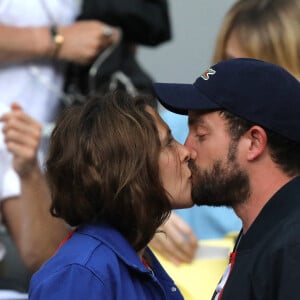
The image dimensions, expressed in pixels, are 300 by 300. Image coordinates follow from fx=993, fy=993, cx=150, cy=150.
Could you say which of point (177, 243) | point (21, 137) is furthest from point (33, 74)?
point (177, 243)

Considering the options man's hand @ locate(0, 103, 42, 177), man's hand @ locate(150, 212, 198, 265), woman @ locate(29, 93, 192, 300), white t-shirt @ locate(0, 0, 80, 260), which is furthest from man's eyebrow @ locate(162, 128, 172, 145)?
white t-shirt @ locate(0, 0, 80, 260)

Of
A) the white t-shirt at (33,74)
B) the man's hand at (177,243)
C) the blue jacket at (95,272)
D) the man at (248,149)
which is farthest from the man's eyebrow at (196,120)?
the white t-shirt at (33,74)

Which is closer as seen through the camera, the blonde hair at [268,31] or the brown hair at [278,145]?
the brown hair at [278,145]

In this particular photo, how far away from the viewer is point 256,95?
2.50 metres

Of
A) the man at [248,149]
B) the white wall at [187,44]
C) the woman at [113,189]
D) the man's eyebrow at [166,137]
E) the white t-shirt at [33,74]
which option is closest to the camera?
the man at [248,149]

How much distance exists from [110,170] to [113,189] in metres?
0.05

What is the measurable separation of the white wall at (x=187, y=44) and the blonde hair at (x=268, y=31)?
170 centimetres

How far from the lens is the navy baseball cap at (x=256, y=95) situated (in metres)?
2.50

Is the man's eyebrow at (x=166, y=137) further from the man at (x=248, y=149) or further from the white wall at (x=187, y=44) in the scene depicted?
the white wall at (x=187, y=44)

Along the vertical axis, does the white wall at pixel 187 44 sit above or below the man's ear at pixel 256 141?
below

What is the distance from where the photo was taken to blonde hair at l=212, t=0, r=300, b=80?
367cm

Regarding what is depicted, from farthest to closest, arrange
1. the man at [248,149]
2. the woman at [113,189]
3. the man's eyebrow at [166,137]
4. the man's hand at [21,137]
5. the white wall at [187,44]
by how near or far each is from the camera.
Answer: the white wall at [187,44] → the man's hand at [21,137] → the man's eyebrow at [166,137] → the woman at [113,189] → the man at [248,149]

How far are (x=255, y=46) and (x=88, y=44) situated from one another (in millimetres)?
684

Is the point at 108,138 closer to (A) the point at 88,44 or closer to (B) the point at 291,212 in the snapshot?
(B) the point at 291,212
